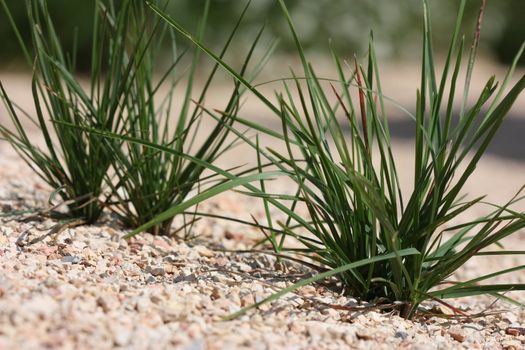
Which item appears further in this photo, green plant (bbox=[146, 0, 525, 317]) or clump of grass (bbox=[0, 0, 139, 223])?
clump of grass (bbox=[0, 0, 139, 223])

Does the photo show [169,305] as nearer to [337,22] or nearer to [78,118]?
[78,118]

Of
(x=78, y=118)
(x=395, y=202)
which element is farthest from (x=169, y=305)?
(x=78, y=118)

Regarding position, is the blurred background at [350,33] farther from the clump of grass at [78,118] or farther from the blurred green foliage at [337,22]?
the clump of grass at [78,118]

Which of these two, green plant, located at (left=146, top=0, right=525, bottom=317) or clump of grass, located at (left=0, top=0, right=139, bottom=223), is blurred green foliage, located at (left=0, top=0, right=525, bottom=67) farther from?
green plant, located at (left=146, top=0, right=525, bottom=317)

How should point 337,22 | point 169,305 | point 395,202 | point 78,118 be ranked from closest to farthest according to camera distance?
point 169,305 < point 395,202 < point 78,118 < point 337,22

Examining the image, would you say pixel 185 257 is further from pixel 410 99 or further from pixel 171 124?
pixel 410 99

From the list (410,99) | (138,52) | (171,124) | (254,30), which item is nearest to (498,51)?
(410,99)

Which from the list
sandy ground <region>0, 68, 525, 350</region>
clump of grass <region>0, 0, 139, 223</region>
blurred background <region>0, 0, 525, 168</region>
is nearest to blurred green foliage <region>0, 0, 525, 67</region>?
blurred background <region>0, 0, 525, 168</region>
